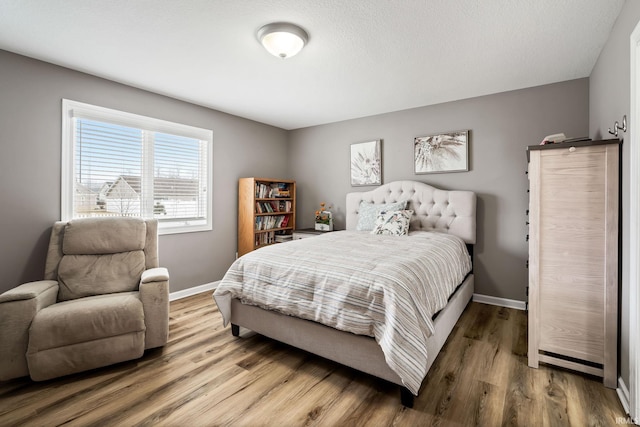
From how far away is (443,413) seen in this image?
1621 mm

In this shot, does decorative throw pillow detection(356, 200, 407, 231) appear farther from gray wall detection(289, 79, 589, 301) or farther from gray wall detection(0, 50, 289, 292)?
gray wall detection(0, 50, 289, 292)

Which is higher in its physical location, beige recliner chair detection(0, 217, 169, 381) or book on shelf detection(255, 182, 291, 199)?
book on shelf detection(255, 182, 291, 199)

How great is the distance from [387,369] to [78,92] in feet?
11.7

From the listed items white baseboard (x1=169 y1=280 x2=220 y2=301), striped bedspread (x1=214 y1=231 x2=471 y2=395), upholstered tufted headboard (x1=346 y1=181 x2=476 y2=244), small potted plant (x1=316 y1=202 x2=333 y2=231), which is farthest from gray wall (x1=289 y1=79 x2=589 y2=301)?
white baseboard (x1=169 y1=280 x2=220 y2=301)

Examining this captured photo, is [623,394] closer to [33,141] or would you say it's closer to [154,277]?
[154,277]

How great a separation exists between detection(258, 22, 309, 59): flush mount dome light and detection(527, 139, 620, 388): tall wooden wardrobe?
1873 mm

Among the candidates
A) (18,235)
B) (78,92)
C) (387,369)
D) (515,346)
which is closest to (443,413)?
(387,369)

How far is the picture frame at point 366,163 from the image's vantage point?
4164 mm

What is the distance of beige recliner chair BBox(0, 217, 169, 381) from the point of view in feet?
6.10

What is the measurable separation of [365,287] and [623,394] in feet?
5.35

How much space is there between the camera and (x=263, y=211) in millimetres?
4348

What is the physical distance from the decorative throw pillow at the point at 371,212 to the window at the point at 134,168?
6.74 feet

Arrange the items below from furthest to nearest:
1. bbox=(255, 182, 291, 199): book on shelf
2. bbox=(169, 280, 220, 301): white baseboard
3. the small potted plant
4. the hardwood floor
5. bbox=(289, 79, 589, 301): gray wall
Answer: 1. the small potted plant
2. bbox=(255, 182, 291, 199): book on shelf
3. bbox=(169, 280, 220, 301): white baseboard
4. bbox=(289, 79, 589, 301): gray wall
5. the hardwood floor

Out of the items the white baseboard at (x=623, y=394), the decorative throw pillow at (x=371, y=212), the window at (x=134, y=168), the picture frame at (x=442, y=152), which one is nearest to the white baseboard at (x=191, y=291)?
the window at (x=134, y=168)
